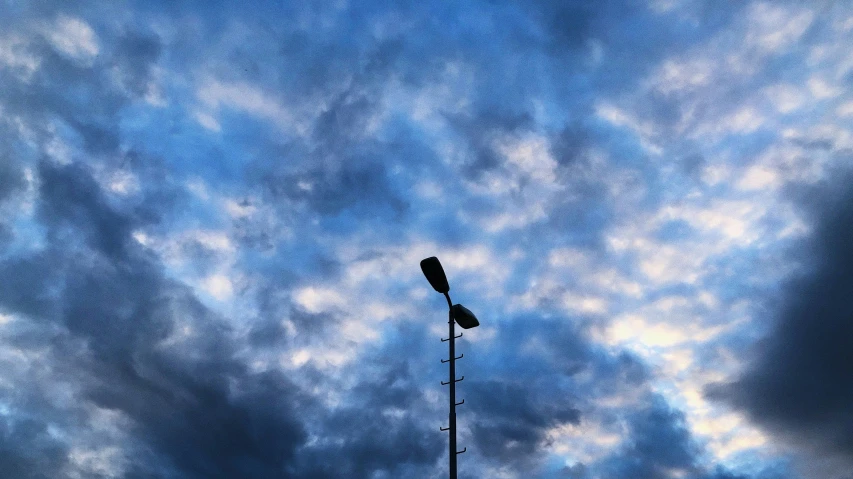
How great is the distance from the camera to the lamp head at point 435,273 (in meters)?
18.9

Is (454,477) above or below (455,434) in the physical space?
below

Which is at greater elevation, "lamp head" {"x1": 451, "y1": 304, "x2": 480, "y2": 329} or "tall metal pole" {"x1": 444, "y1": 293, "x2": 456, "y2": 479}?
"lamp head" {"x1": 451, "y1": 304, "x2": 480, "y2": 329}

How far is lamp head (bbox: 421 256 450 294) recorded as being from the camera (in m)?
18.9

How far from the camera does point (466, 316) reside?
66.1 feet

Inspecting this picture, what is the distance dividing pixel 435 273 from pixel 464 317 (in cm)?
200

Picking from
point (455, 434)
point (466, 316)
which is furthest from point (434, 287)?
point (455, 434)

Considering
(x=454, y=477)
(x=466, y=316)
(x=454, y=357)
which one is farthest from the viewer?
(x=466, y=316)

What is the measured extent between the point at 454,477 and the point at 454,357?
3.39 m

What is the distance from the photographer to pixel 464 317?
794 inches

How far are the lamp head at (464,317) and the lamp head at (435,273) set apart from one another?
731mm

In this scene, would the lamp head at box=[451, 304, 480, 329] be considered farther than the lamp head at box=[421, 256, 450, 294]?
Yes

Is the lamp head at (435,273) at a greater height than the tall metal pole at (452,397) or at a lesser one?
greater

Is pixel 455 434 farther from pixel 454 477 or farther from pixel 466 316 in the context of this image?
pixel 466 316

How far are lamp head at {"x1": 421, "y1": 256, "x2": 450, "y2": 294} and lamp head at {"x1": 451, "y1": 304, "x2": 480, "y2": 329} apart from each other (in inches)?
28.8
